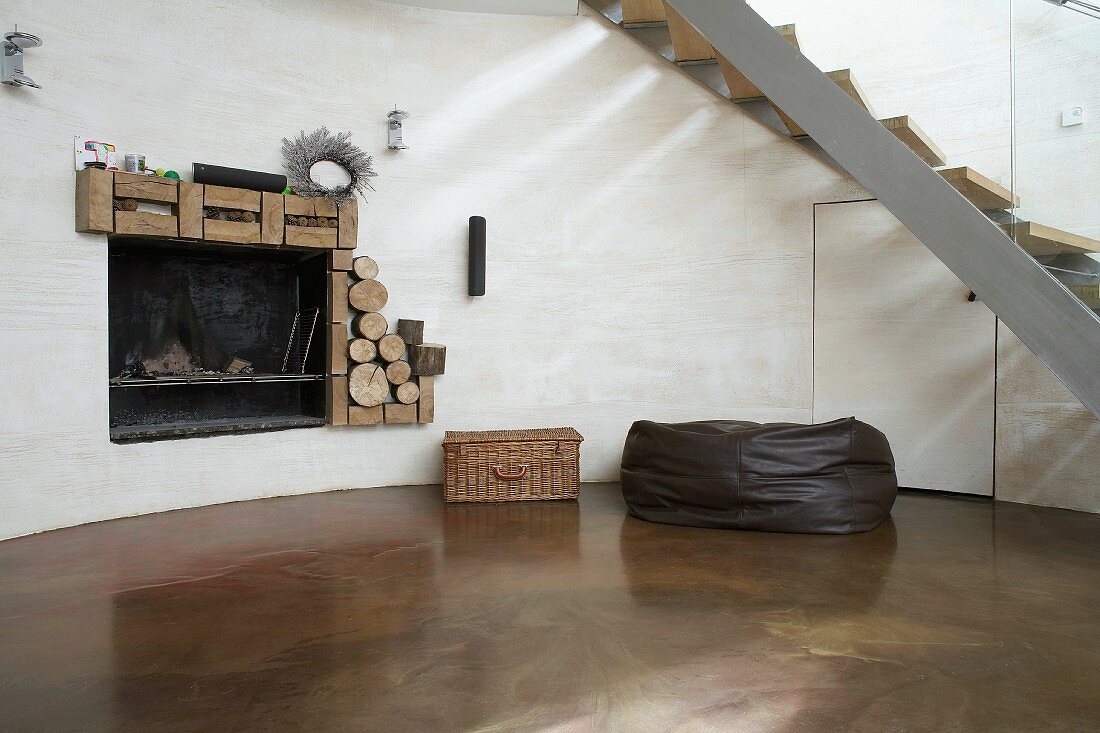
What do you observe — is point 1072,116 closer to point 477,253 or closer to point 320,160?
point 477,253

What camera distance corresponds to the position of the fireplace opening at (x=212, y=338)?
14.4ft

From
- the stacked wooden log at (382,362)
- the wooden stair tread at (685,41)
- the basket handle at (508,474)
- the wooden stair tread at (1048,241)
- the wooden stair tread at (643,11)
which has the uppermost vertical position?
the wooden stair tread at (643,11)

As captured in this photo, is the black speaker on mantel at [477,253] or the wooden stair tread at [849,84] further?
the black speaker on mantel at [477,253]

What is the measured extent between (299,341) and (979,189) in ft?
12.8

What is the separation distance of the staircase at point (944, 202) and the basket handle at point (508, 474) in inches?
94.6

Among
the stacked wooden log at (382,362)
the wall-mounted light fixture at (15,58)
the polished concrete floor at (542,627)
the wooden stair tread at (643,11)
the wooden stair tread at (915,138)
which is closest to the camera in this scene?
the polished concrete floor at (542,627)

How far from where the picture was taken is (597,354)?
17.7 feet

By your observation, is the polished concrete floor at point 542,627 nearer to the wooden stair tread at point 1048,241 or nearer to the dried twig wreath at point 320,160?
the wooden stair tread at point 1048,241

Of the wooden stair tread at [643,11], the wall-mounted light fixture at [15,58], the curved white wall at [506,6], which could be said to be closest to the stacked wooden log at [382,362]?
the curved white wall at [506,6]

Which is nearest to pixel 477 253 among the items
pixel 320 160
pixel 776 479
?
pixel 320 160

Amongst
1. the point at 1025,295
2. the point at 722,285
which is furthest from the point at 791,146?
the point at 1025,295

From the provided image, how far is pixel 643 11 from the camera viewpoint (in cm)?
512

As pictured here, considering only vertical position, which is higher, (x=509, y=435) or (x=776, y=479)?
(x=509, y=435)

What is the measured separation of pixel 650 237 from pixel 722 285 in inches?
23.4
